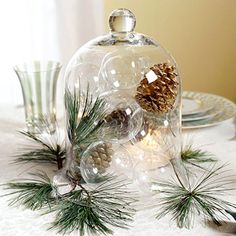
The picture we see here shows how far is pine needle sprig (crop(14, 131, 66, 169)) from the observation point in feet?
2.73

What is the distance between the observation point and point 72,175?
738 mm

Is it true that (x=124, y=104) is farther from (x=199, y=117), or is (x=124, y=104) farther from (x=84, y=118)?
(x=199, y=117)

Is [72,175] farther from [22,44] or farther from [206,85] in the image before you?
[206,85]

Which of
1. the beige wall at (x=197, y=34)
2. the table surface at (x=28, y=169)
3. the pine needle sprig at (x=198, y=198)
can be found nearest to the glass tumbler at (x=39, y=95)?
the table surface at (x=28, y=169)

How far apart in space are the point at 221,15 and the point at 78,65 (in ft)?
4.58

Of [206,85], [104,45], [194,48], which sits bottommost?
[206,85]

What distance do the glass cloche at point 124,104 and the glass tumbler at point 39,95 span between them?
6.9 inches

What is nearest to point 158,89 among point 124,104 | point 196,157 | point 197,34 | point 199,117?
point 124,104

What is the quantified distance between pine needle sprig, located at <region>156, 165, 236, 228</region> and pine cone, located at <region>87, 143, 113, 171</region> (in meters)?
0.08

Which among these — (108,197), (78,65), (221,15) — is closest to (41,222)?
(108,197)

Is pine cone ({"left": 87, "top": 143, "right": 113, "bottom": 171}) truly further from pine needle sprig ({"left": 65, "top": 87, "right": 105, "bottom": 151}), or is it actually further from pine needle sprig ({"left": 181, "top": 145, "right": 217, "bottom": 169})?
pine needle sprig ({"left": 181, "top": 145, "right": 217, "bottom": 169})

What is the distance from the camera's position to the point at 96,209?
617mm

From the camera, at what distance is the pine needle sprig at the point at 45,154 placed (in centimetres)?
83

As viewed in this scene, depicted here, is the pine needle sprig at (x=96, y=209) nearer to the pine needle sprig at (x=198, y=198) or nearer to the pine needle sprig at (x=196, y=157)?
the pine needle sprig at (x=198, y=198)
